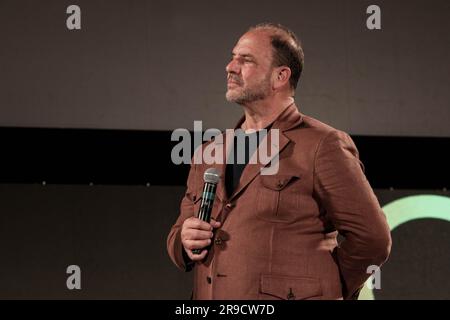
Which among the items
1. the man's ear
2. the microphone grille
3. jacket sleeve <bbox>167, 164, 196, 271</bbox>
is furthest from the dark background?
the microphone grille

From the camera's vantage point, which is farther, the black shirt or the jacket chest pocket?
the black shirt

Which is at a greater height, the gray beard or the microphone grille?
the gray beard

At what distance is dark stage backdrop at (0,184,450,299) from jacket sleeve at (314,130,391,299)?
1.81 metres

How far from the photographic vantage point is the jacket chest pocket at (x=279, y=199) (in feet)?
5.41

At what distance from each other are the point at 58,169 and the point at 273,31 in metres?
1.89

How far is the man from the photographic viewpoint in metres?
1.63

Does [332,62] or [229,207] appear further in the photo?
[332,62]

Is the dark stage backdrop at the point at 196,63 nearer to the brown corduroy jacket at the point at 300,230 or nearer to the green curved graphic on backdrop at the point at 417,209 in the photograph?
the green curved graphic on backdrop at the point at 417,209

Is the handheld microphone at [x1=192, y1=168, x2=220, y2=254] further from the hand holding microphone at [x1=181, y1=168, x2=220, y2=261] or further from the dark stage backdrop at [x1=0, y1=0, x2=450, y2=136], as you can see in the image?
the dark stage backdrop at [x1=0, y1=0, x2=450, y2=136]

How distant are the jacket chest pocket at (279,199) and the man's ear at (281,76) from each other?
299 mm

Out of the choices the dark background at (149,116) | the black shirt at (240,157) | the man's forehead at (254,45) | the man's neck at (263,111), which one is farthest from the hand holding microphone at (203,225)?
the dark background at (149,116)

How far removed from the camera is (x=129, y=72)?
345cm
